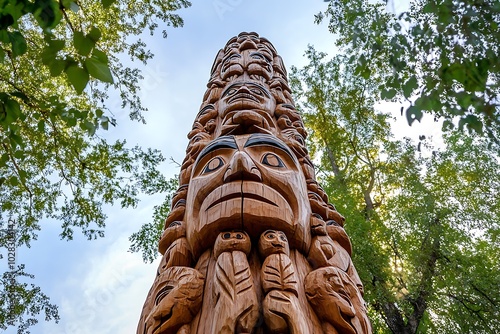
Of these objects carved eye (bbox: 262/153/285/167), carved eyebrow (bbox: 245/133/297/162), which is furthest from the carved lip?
carved eyebrow (bbox: 245/133/297/162)

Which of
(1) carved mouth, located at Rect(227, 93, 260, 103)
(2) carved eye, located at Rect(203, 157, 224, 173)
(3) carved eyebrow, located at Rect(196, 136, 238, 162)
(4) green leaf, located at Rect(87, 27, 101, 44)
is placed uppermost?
(1) carved mouth, located at Rect(227, 93, 260, 103)

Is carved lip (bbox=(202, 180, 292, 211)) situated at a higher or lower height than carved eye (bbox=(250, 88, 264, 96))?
lower

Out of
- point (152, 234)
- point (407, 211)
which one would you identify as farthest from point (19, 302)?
point (407, 211)

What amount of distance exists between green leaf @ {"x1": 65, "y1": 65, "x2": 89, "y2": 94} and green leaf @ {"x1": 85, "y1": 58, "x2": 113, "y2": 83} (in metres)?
0.10

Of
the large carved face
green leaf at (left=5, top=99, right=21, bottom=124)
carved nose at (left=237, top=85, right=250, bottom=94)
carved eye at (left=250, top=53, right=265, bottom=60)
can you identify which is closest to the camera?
green leaf at (left=5, top=99, right=21, bottom=124)

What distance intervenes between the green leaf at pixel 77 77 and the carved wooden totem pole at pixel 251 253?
1224 mm

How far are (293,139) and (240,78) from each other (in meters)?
1.71

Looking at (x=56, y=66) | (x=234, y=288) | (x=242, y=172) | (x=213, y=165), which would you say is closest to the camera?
(x=56, y=66)

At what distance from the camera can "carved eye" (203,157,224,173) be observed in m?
3.41

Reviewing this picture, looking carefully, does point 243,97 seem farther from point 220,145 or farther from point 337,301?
point 337,301

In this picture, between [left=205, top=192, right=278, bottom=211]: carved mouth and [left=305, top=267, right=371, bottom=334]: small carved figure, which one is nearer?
[left=305, top=267, right=371, bottom=334]: small carved figure

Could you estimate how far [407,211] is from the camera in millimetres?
9070

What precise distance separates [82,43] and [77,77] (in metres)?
0.16

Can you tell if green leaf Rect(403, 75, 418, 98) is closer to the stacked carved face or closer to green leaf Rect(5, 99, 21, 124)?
the stacked carved face
